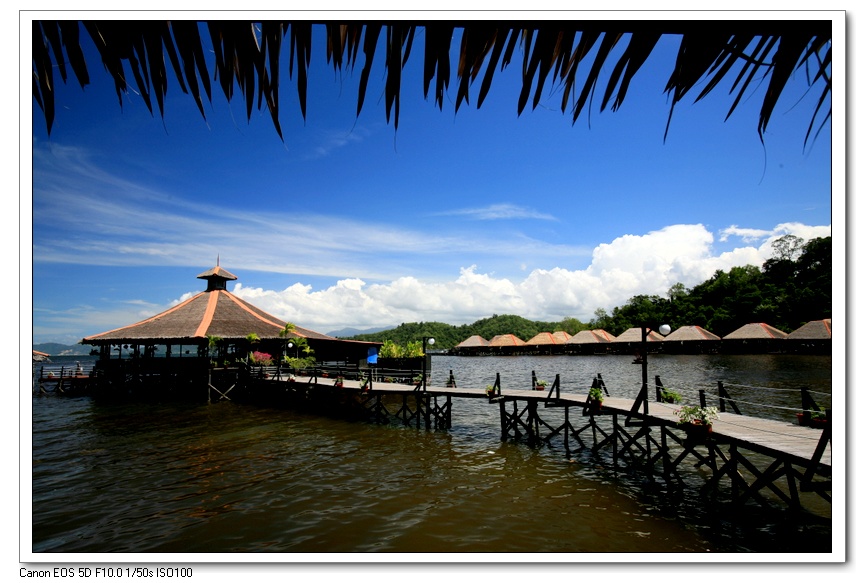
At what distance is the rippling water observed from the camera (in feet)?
24.4

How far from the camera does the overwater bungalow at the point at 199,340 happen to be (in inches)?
1071

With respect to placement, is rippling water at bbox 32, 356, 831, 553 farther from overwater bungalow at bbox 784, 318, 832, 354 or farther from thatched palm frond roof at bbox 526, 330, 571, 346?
thatched palm frond roof at bbox 526, 330, 571, 346

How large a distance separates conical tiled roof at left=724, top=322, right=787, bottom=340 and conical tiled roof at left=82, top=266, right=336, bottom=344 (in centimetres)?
5138

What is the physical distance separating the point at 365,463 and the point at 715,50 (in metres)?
11.8

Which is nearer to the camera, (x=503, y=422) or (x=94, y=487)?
(x=94, y=487)

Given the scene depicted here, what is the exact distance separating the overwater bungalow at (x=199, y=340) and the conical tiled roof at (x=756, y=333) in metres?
49.4

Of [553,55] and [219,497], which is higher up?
[553,55]

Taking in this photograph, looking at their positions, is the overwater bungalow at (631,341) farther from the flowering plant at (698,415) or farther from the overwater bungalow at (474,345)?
the flowering plant at (698,415)

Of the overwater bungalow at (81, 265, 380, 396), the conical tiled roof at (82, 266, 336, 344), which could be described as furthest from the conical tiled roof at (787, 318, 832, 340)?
the conical tiled roof at (82, 266, 336, 344)

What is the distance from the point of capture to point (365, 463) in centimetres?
1234

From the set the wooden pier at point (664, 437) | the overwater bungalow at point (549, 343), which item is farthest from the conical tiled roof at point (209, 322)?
the overwater bungalow at point (549, 343)
